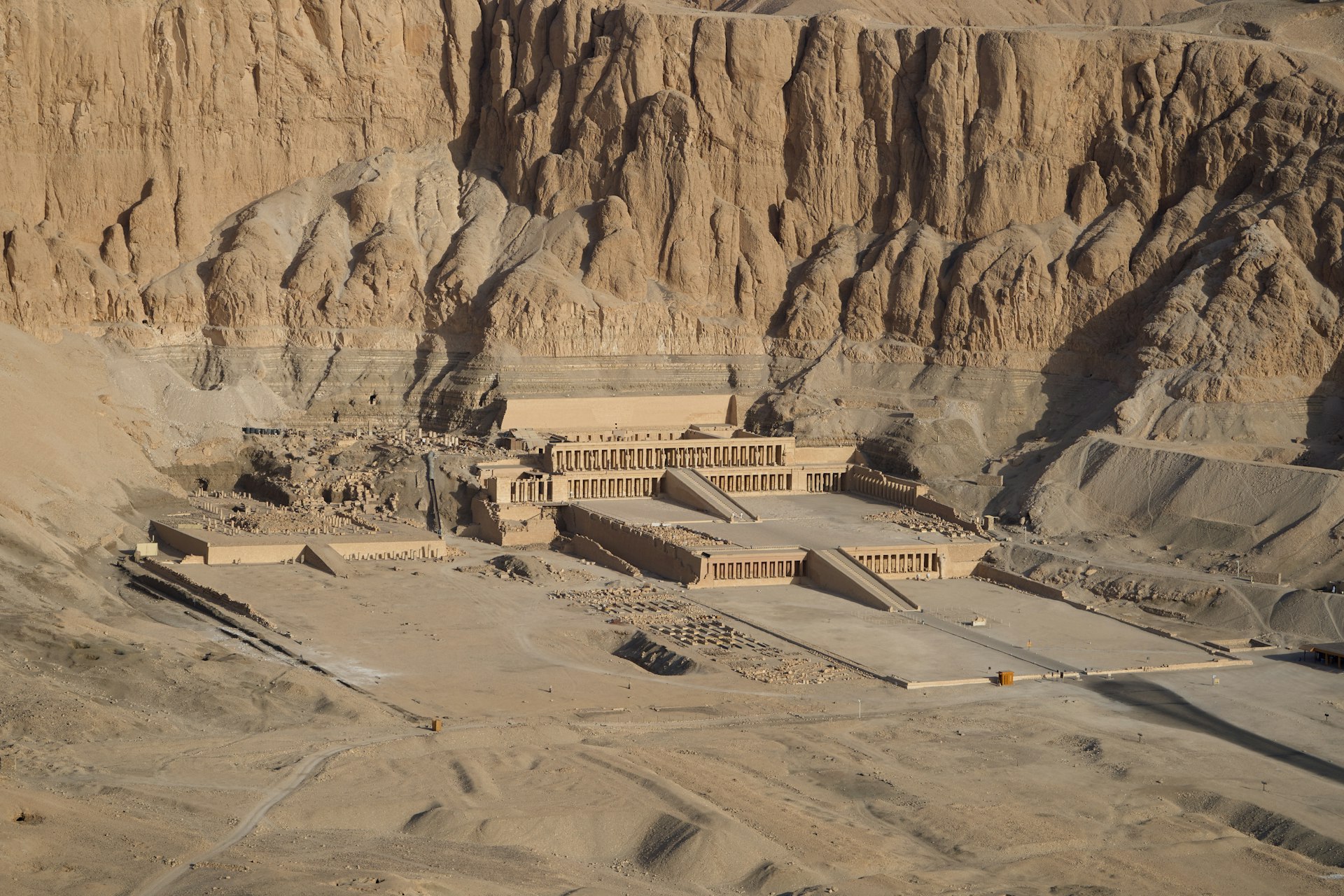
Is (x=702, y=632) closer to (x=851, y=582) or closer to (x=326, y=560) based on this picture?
(x=851, y=582)

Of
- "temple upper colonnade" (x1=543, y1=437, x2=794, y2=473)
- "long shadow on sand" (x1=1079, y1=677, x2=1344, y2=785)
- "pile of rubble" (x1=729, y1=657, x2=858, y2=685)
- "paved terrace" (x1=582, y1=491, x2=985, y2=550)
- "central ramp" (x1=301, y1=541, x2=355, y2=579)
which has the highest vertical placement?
"temple upper colonnade" (x1=543, y1=437, x2=794, y2=473)

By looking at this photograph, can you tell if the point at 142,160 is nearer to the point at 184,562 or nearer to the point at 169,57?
the point at 169,57

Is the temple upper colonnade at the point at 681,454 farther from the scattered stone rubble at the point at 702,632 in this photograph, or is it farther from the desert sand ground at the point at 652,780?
the desert sand ground at the point at 652,780

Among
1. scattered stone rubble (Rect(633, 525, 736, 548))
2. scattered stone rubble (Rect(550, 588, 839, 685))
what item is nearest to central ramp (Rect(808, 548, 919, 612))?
scattered stone rubble (Rect(633, 525, 736, 548))

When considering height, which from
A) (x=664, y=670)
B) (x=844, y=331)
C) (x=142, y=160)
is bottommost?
(x=664, y=670)

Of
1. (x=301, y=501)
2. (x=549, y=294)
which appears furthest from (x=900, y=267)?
(x=301, y=501)

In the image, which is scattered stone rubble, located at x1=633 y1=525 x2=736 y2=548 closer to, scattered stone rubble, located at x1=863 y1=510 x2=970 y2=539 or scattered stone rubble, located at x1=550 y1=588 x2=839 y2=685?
scattered stone rubble, located at x1=550 y1=588 x2=839 y2=685
